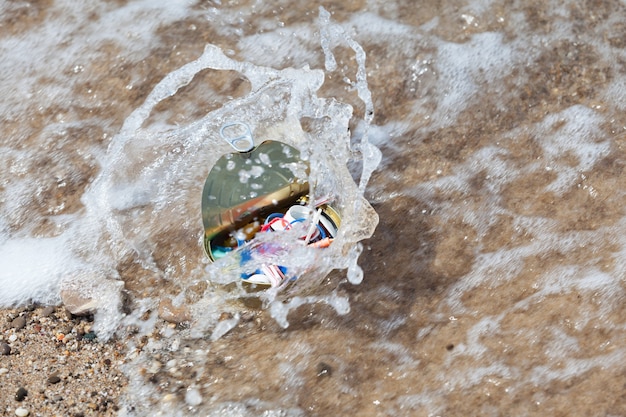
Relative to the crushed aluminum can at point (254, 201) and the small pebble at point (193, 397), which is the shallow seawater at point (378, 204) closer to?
the small pebble at point (193, 397)

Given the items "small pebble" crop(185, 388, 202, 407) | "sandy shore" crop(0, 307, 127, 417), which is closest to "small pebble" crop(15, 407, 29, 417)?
"sandy shore" crop(0, 307, 127, 417)

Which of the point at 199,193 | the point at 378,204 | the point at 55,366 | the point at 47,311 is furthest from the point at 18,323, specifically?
the point at 378,204

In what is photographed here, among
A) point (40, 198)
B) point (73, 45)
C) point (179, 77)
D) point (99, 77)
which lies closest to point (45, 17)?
point (73, 45)

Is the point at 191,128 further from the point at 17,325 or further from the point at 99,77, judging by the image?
the point at 17,325

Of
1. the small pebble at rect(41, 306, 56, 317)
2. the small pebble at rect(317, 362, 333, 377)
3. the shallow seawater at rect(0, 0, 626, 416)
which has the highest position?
the shallow seawater at rect(0, 0, 626, 416)

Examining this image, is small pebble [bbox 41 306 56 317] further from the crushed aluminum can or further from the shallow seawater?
the crushed aluminum can
